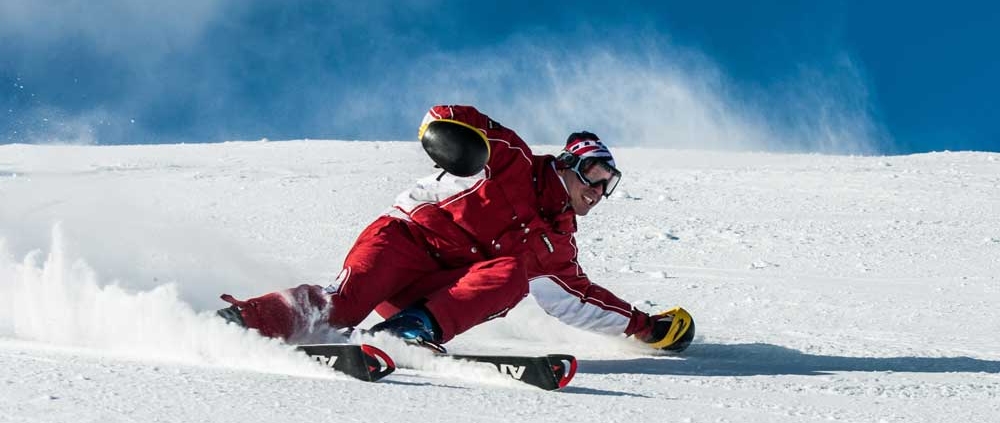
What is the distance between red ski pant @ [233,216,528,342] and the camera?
3799 millimetres

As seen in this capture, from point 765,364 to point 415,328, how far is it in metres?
1.43

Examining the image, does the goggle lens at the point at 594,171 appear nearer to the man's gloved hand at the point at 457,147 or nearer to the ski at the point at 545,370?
the man's gloved hand at the point at 457,147

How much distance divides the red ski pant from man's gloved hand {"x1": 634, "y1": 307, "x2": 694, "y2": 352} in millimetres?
784

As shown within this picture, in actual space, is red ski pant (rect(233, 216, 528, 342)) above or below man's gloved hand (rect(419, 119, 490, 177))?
below

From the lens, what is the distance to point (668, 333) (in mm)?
4672

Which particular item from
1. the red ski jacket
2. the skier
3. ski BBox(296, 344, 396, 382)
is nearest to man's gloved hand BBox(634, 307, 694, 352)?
the skier

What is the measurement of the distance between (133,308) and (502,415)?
1482 mm

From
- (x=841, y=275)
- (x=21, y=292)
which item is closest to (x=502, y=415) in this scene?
(x=21, y=292)

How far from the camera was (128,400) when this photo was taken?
2.77 metres

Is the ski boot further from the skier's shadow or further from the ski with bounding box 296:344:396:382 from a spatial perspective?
the skier's shadow

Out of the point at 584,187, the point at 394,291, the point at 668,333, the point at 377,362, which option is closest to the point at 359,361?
the point at 377,362

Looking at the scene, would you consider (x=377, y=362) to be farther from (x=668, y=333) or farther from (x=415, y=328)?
(x=668, y=333)

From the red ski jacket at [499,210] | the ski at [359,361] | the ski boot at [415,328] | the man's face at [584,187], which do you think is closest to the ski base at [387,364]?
the ski at [359,361]

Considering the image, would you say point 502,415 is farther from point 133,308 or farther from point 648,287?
point 648,287
